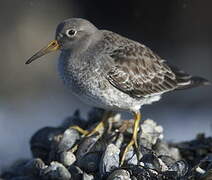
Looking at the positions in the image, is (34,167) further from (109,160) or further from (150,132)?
(150,132)

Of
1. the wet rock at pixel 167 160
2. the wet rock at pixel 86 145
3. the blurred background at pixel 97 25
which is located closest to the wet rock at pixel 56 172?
the wet rock at pixel 86 145

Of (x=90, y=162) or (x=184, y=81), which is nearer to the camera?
(x=90, y=162)

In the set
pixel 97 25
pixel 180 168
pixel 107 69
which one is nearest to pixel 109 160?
pixel 180 168

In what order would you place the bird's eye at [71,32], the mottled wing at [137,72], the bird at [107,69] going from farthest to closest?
the bird's eye at [71,32], the mottled wing at [137,72], the bird at [107,69]

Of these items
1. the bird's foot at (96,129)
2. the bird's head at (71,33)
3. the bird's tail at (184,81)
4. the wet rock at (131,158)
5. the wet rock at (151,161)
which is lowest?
the wet rock at (151,161)

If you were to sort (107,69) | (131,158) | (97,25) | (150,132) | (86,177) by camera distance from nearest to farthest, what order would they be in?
(86,177)
(131,158)
(107,69)
(150,132)
(97,25)

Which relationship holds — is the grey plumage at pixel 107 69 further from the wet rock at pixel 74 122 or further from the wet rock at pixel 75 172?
the wet rock at pixel 75 172

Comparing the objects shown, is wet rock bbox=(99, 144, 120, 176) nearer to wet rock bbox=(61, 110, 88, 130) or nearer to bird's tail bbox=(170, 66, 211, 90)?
wet rock bbox=(61, 110, 88, 130)

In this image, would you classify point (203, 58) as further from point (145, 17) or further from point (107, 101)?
point (107, 101)
